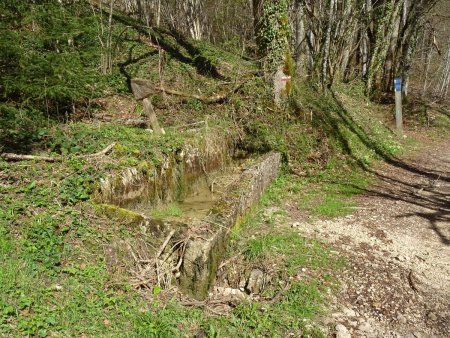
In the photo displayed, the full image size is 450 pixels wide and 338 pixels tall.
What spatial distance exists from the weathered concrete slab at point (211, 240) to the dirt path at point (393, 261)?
1139mm

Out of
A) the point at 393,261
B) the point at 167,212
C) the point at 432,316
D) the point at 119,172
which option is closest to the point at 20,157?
the point at 119,172

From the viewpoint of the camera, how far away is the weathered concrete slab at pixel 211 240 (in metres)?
4.62

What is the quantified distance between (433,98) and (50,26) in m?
18.2

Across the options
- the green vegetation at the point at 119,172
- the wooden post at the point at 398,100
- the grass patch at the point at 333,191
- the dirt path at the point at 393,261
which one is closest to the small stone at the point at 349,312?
the dirt path at the point at 393,261

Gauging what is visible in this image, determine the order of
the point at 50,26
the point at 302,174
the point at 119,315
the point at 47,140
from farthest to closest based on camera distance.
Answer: the point at 302,174, the point at 50,26, the point at 47,140, the point at 119,315

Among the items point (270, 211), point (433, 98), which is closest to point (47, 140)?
point (270, 211)

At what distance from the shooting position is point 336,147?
9.93 metres

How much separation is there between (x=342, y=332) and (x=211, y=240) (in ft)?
6.08

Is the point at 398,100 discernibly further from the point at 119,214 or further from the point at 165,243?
the point at 119,214

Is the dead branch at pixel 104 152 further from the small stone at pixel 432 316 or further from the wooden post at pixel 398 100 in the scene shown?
the wooden post at pixel 398 100

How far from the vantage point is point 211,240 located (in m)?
4.79

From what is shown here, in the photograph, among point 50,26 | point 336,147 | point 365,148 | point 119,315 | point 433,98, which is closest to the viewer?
point 119,315

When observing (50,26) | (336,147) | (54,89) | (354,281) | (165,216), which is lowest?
(354,281)

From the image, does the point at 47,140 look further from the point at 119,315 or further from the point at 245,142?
the point at 245,142
